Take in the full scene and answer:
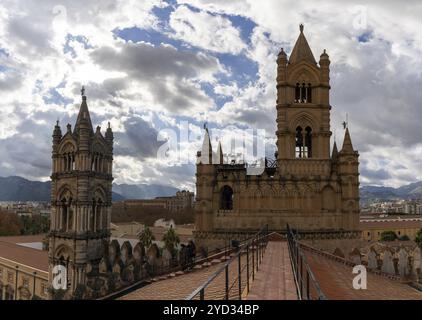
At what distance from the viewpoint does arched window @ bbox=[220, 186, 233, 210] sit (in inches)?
1567

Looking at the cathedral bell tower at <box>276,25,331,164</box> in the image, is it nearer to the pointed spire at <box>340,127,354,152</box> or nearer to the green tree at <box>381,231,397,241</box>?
the pointed spire at <box>340,127,354,152</box>

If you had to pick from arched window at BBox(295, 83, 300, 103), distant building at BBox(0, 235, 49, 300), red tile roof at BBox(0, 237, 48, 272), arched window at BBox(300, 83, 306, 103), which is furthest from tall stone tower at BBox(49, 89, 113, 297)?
arched window at BBox(300, 83, 306, 103)

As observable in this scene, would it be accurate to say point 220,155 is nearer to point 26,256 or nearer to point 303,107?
point 303,107

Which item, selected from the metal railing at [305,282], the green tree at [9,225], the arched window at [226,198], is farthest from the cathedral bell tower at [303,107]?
the green tree at [9,225]

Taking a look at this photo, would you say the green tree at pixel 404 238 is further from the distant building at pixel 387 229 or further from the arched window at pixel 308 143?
the arched window at pixel 308 143

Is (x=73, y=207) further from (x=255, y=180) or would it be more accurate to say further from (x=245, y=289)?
(x=245, y=289)

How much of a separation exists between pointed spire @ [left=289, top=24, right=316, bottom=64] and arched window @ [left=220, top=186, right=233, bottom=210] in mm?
13179

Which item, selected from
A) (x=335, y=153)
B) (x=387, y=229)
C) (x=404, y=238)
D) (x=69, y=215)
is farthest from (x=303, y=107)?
(x=387, y=229)

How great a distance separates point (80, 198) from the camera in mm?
32688

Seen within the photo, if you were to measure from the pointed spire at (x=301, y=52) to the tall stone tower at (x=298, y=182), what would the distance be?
0.18 metres

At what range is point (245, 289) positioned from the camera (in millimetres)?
11516

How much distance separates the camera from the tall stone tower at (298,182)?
3712cm
